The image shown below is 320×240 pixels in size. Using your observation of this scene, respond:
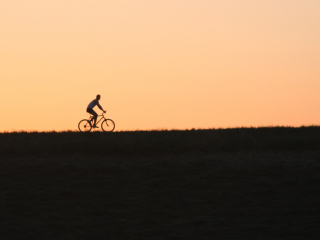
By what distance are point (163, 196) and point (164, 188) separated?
36.7 inches

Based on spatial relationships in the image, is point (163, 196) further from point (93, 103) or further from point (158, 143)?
point (93, 103)

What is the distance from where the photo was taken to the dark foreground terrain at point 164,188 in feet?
54.5

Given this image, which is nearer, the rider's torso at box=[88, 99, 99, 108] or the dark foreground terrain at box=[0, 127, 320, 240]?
the dark foreground terrain at box=[0, 127, 320, 240]

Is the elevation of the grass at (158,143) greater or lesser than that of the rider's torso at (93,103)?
lesser

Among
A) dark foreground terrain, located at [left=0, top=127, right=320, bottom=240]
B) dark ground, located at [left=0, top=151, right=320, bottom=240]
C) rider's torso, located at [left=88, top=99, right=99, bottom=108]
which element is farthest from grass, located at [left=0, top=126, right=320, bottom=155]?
rider's torso, located at [left=88, top=99, right=99, bottom=108]

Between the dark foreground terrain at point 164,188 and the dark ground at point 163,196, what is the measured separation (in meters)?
0.03

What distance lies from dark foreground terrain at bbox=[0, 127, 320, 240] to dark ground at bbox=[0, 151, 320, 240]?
0.03m

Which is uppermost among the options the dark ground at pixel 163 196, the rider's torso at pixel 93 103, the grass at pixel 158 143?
the rider's torso at pixel 93 103

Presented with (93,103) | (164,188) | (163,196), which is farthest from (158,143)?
(163,196)

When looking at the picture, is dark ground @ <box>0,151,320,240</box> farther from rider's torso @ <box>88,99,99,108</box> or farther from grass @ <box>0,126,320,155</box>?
rider's torso @ <box>88,99,99,108</box>

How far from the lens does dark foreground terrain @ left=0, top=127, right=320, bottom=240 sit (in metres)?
16.6

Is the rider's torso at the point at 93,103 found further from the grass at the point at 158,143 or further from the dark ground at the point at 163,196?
the dark ground at the point at 163,196

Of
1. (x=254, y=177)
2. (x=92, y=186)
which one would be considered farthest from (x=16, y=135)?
(x=254, y=177)

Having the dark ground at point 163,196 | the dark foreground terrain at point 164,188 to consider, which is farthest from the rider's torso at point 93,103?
the dark ground at point 163,196
